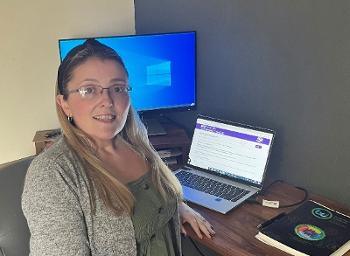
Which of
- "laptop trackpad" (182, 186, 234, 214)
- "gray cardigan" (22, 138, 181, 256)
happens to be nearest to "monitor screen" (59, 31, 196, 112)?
"laptop trackpad" (182, 186, 234, 214)

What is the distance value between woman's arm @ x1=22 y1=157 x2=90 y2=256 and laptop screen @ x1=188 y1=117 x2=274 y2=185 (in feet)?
2.41

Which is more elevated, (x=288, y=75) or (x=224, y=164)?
(x=288, y=75)

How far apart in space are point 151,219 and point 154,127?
88 centimetres

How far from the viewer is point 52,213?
39.7 inches

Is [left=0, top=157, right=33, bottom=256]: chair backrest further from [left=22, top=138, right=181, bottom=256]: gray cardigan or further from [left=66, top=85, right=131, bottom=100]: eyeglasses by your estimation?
[left=66, top=85, right=131, bottom=100]: eyeglasses

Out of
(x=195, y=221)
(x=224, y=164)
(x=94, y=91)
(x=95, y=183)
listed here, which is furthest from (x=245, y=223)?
(x=94, y=91)

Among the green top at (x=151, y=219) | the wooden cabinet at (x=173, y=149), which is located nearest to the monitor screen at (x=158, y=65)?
the wooden cabinet at (x=173, y=149)

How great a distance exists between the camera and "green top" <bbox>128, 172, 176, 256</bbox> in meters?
1.18

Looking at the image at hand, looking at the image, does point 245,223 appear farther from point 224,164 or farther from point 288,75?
point 288,75

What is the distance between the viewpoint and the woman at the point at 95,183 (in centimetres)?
102

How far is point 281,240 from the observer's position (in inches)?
49.3

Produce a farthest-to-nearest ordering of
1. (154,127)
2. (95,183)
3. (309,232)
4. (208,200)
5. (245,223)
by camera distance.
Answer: (154,127), (208,200), (245,223), (309,232), (95,183)

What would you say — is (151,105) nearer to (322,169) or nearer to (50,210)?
(322,169)

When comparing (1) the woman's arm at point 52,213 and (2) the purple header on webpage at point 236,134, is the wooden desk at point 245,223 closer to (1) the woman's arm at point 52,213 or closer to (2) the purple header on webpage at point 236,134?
(2) the purple header on webpage at point 236,134
